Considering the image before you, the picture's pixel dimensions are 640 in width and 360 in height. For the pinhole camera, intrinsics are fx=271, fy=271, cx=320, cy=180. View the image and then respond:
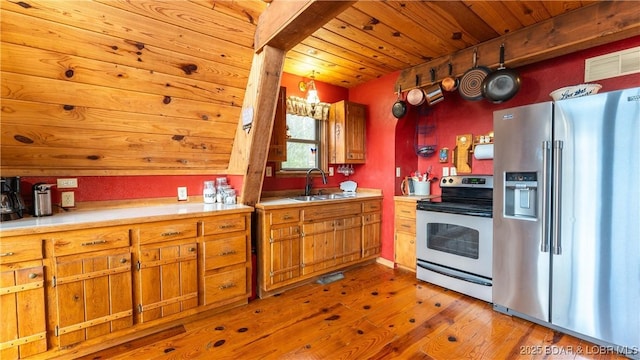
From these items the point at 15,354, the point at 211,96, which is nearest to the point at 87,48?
the point at 211,96

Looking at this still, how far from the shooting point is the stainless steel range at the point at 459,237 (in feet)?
8.20

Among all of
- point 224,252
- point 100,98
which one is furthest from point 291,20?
point 224,252

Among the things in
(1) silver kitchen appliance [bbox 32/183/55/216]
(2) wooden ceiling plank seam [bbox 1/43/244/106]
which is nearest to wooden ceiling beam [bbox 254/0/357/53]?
(2) wooden ceiling plank seam [bbox 1/43/244/106]

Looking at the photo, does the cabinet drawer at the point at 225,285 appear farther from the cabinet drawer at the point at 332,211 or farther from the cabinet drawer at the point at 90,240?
the cabinet drawer at the point at 332,211

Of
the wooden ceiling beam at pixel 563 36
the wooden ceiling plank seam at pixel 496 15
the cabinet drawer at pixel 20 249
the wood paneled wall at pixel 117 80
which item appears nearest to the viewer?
the cabinet drawer at pixel 20 249

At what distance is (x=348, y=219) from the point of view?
321cm

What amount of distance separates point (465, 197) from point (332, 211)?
1.45 m

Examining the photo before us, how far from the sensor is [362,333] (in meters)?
2.05

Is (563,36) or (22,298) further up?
(563,36)

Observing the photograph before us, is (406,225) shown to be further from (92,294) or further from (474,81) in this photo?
(92,294)

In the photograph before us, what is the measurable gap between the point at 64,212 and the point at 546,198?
3.75m

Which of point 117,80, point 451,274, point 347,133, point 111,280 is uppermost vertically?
point 117,80

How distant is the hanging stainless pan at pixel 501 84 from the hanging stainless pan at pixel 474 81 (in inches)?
2.0

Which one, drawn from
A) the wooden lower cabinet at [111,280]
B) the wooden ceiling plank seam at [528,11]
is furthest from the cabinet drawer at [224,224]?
the wooden ceiling plank seam at [528,11]
